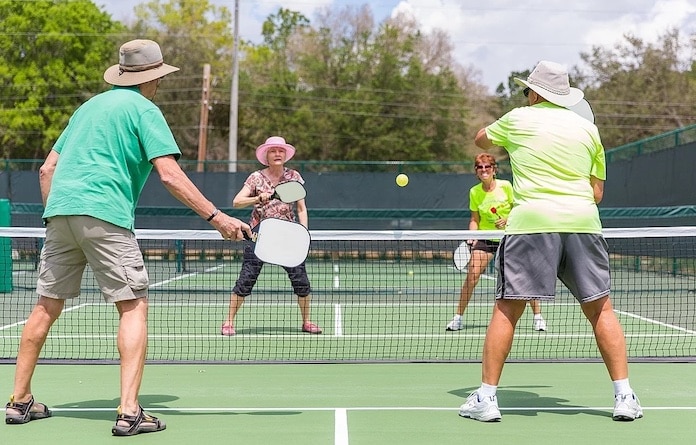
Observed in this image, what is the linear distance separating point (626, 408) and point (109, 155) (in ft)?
8.70

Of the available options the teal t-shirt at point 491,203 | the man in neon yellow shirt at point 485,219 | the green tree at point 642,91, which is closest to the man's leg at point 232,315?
the man in neon yellow shirt at point 485,219

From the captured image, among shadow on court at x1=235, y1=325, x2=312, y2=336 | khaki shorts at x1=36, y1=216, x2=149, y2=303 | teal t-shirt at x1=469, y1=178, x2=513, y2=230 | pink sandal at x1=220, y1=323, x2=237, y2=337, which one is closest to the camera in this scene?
khaki shorts at x1=36, y1=216, x2=149, y2=303

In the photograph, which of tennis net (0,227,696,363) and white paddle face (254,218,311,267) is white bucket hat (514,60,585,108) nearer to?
white paddle face (254,218,311,267)

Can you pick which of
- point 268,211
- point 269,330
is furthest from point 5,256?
point 268,211

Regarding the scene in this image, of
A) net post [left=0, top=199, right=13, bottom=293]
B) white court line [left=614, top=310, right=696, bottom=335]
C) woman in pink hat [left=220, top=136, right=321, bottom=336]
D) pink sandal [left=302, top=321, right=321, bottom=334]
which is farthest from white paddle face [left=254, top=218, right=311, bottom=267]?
net post [left=0, top=199, right=13, bottom=293]

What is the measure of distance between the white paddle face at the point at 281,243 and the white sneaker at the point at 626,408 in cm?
166

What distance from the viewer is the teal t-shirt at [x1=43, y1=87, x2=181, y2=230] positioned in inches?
173

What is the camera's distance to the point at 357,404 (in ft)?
16.8

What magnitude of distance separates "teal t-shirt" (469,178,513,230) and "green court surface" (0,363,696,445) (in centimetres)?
217

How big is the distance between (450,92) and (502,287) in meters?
43.3

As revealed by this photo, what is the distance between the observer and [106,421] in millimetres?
4723

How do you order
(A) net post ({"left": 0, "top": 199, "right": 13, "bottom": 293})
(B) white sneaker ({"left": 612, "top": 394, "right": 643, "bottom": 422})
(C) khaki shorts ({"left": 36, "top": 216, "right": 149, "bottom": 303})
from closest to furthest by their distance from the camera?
(C) khaki shorts ({"left": 36, "top": 216, "right": 149, "bottom": 303}) < (B) white sneaker ({"left": 612, "top": 394, "right": 643, "bottom": 422}) < (A) net post ({"left": 0, "top": 199, "right": 13, "bottom": 293})

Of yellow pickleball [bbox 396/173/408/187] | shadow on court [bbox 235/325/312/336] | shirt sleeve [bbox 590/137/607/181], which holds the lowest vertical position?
shadow on court [bbox 235/325/312/336]

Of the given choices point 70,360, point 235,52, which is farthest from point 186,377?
point 235,52
